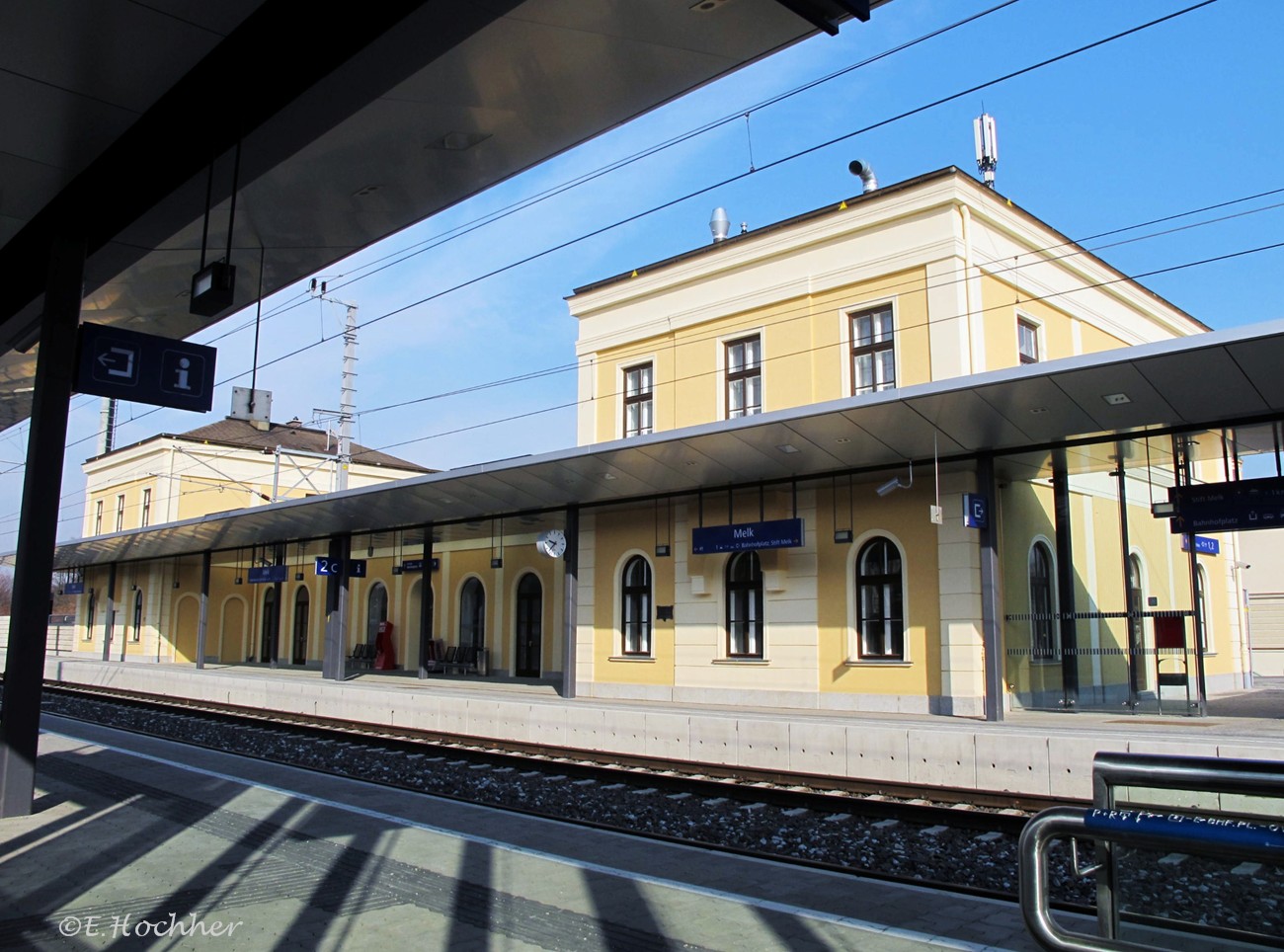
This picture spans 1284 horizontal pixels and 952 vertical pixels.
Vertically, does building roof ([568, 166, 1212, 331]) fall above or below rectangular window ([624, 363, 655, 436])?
above

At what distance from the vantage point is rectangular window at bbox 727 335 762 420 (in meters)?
19.4

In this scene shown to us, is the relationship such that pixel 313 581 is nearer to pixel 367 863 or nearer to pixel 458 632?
pixel 458 632

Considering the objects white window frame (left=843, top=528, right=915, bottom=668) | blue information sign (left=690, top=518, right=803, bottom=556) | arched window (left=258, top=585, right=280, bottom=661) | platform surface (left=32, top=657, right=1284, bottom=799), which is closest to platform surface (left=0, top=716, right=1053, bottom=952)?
platform surface (left=32, top=657, right=1284, bottom=799)

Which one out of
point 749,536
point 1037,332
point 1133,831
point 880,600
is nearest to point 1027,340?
point 1037,332

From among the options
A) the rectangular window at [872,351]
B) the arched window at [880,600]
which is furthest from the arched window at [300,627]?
the arched window at [880,600]

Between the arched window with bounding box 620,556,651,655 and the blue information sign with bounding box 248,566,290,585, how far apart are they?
33.8 feet

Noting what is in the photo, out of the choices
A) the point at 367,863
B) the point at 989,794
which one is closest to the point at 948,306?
the point at 989,794

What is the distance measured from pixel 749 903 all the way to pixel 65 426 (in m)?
6.38

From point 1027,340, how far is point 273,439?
3603 centimetres

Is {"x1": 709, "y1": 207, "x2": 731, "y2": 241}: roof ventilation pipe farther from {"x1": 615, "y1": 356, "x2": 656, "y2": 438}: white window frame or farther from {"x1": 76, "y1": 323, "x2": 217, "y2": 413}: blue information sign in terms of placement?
{"x1": 76, "y1": 323, "x2": 217, "y2": 413}: blue information sign

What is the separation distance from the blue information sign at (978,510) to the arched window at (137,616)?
35101 millimetres

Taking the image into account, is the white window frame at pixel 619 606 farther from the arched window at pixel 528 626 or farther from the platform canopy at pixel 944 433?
the arched window at pixel 528 626

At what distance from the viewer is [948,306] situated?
663 inches

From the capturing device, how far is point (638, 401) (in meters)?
21.5
